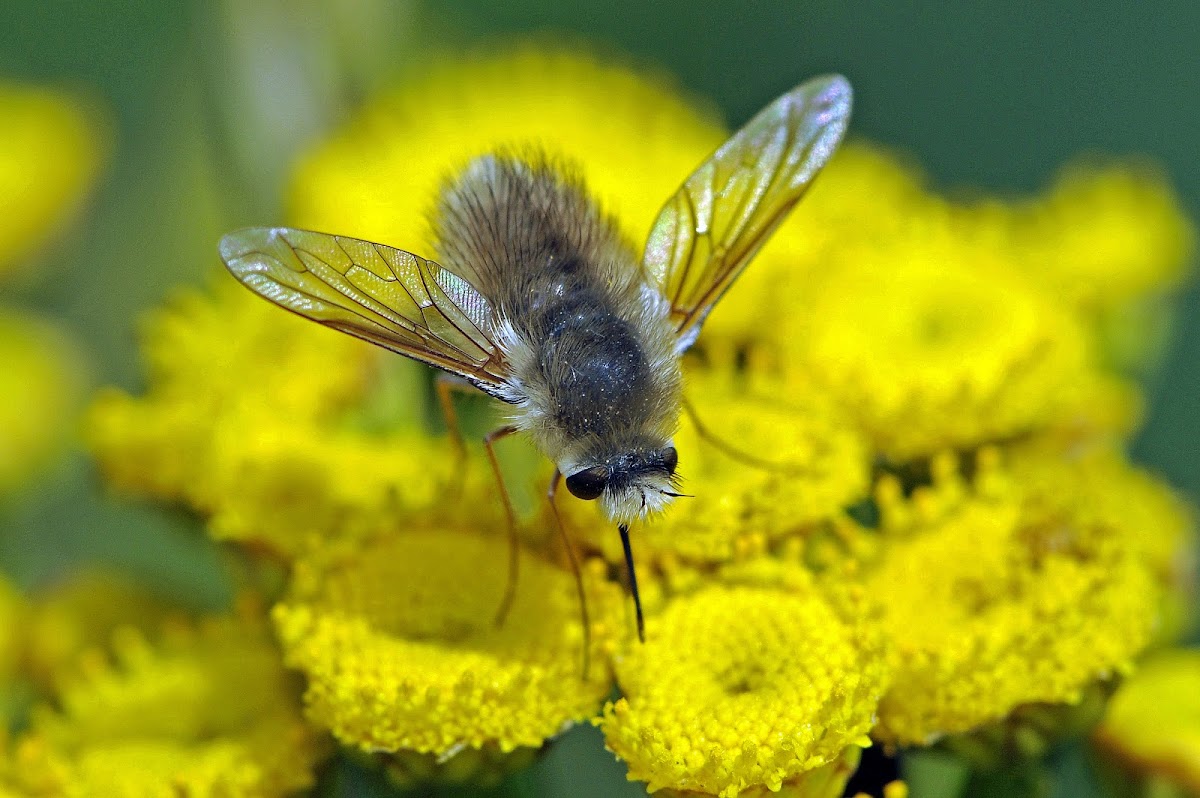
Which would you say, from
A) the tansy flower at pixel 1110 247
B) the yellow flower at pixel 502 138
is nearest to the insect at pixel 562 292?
the yellow flower at pixel 502 138

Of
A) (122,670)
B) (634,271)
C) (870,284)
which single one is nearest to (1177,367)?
(870,284)

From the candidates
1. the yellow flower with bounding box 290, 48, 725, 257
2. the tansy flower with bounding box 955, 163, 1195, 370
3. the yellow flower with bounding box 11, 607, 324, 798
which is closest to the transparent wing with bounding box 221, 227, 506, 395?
the yellow flower with bounding box 11, 607, 324, 798

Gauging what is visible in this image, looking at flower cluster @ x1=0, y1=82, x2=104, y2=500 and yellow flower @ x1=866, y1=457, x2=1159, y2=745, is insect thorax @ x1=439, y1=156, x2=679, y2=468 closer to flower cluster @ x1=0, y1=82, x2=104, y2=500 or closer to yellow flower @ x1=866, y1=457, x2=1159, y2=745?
yellow flower @ x1=866, y1=457, x2=1159, y2=745

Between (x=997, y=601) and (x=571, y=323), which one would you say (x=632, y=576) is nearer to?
(x=571, y=323)

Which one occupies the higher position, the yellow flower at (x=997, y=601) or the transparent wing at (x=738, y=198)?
the transparent wing at (x=738, y=198)

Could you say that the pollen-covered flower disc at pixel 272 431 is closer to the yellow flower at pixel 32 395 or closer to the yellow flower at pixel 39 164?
the yellow flower at pixel 32 395

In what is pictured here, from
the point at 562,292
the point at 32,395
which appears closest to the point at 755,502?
the point at 562,292

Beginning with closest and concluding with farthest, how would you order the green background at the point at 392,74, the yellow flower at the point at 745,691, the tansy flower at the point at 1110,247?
the yellow flower at the point at 745,691, the tansy flower at the point at 1110,247, the green background at the point at 392,74

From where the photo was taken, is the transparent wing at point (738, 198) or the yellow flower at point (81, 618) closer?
the transparent wing at point (738, 198)
